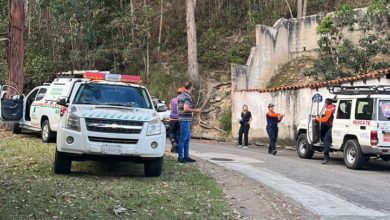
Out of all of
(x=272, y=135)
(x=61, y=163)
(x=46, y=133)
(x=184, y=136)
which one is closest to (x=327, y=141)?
(x=272, y=135)

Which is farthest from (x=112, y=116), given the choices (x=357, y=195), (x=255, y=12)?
(x=255, y=12)

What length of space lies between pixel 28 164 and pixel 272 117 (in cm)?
946

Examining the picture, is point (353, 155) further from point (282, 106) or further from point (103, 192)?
point (282, 106)

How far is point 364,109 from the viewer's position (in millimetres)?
14234

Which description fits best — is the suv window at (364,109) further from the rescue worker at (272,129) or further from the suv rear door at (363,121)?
the rescue worker at (272,129)

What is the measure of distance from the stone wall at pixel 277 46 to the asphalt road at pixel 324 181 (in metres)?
11.8

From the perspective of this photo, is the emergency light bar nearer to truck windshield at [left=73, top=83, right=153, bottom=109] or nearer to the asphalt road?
truck windshield at [left=73, top=83, right=153, bottom=109]

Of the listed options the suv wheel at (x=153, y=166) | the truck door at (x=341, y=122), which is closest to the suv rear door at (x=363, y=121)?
the truck door at (x=341, y=122)

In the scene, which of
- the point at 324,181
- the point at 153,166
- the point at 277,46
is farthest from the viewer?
the point at 277,46

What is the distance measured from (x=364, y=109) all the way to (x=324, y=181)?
11.3 feet

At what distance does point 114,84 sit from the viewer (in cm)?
1130

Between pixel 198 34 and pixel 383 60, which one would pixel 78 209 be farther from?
pixel 198 34

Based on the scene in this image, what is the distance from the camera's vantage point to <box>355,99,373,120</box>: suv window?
14.0 m

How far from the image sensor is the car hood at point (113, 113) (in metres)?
9.77
